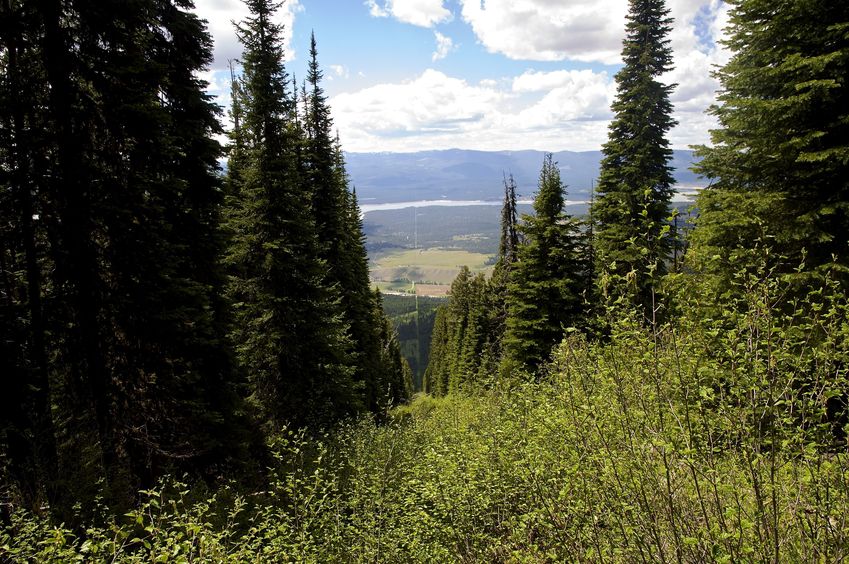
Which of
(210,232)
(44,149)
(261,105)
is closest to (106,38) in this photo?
(44,149)

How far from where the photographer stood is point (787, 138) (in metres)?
9.08

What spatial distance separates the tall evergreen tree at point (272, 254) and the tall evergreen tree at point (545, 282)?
332 inches

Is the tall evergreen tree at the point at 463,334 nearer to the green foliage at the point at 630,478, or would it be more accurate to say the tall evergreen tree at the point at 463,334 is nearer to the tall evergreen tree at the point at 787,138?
the tall evergreen tree at the point at 787,138

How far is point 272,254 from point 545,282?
10.8 m

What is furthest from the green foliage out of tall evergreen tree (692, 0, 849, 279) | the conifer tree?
the conifer tree

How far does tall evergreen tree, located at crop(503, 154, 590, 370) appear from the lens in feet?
61.4

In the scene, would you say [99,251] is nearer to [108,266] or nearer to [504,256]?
[108,266]

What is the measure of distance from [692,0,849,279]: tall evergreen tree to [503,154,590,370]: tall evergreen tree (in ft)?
29.4

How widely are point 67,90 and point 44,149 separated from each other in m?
1.17

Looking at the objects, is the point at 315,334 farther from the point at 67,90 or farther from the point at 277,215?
the point at 67,90

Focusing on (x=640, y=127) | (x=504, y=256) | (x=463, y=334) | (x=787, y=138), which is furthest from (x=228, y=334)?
(x=463, y=334)

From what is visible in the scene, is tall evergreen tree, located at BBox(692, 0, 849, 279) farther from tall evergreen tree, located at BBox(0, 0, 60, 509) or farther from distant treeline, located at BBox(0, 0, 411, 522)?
tall evergreen tree, located at BBox(0, 0, 60, 509)

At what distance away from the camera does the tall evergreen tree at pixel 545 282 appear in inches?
736

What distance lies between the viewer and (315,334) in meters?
16.3
